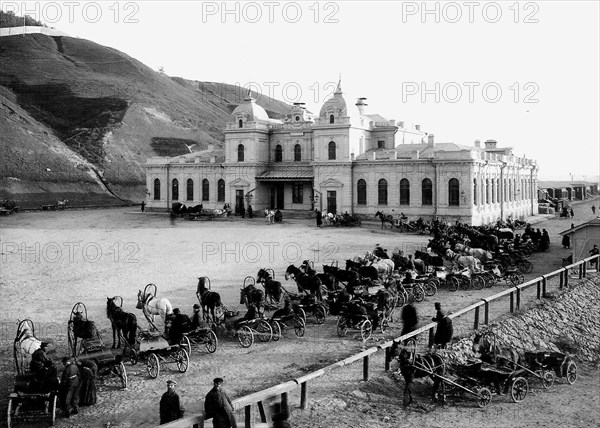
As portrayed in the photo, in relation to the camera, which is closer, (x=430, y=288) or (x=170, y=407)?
(x=170, y=407)

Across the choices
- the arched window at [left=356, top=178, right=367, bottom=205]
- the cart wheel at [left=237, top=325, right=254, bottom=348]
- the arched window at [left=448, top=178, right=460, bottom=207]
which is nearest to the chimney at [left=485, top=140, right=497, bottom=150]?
the arched window at [left=448, top=178, right=460, bottom=207]

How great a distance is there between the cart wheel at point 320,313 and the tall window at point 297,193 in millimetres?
36522

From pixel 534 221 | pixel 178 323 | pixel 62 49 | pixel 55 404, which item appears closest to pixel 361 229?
pixel 534 221

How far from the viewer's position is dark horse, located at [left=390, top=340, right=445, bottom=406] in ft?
40.5

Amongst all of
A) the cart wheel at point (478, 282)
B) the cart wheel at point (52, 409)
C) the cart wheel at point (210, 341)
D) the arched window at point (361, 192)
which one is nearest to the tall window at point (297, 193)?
the arched window at point (361, 192)

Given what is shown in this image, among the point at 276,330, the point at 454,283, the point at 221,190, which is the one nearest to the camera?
the point at 276,330

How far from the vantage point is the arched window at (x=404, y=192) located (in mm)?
46750

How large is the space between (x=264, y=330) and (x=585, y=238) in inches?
745

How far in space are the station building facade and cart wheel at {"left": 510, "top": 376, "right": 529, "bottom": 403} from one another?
104ft

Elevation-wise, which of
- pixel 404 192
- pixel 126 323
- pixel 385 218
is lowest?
pixel 126 323

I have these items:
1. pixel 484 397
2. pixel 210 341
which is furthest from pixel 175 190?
pixel 484 397

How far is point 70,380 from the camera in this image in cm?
1104

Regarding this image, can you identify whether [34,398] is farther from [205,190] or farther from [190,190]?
[190,190]

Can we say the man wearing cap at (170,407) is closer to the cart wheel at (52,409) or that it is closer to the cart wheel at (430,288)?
the cart wheel at (52,409)
